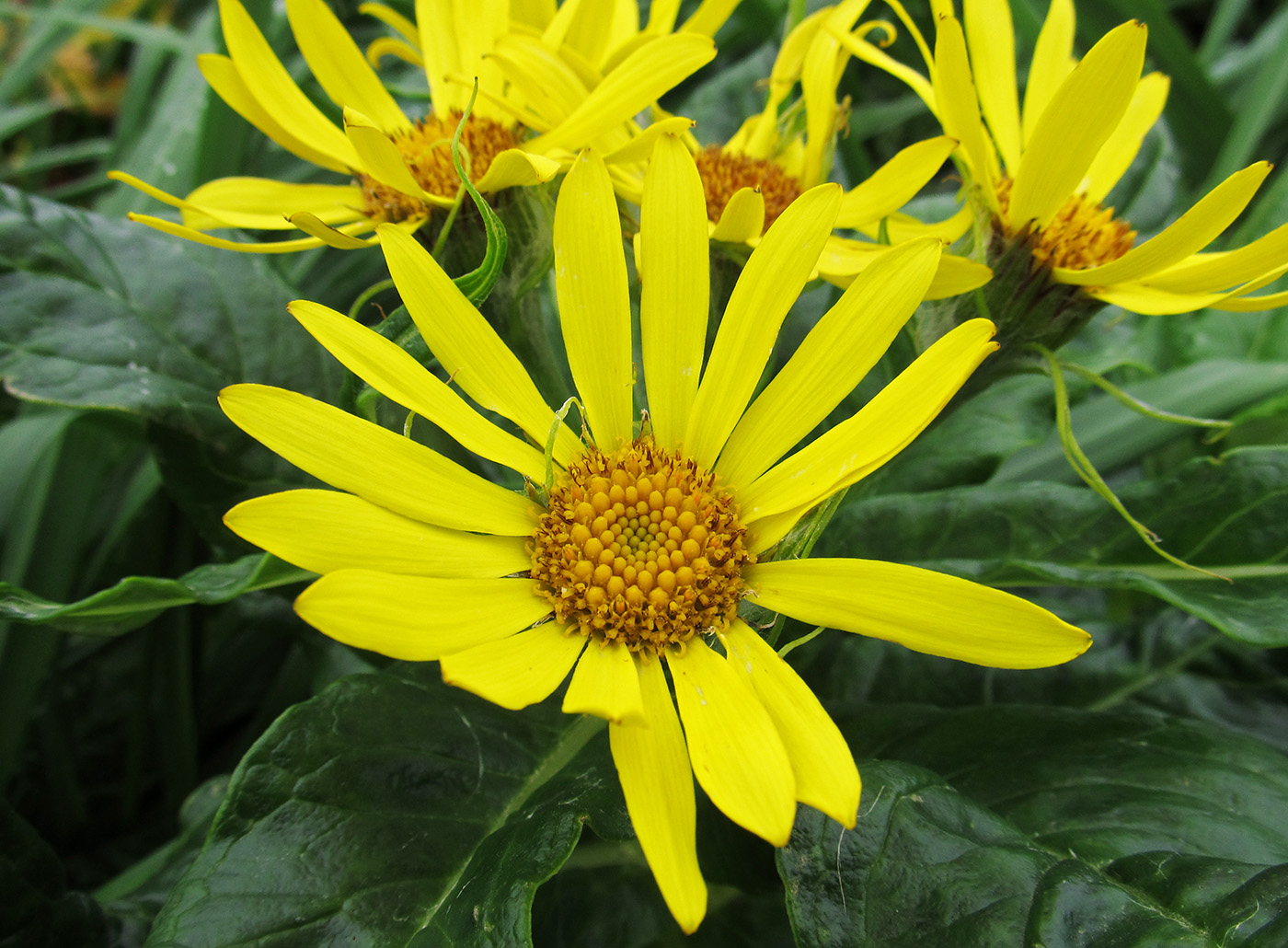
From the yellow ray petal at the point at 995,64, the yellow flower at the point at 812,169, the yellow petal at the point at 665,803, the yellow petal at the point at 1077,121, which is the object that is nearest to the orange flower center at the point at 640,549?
the yellow petal at the point at 665,803

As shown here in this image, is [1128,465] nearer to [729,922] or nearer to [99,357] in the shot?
[729,922]

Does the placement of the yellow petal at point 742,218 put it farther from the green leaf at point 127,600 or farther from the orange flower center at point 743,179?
the green leaf at point 127,600

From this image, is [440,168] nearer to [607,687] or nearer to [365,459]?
[365,459]

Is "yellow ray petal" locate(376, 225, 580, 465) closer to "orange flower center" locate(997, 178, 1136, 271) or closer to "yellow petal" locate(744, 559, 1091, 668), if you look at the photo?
"yellow petal" locate(744, 559, 1091, 668)

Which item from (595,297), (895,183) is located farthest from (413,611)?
(895,183)

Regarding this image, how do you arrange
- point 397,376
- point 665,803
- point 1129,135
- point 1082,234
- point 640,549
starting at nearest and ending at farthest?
point 665,803 → point 397,376 → point 640,549 → point 1082,234 → point 1129,135

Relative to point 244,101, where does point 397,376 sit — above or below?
below
